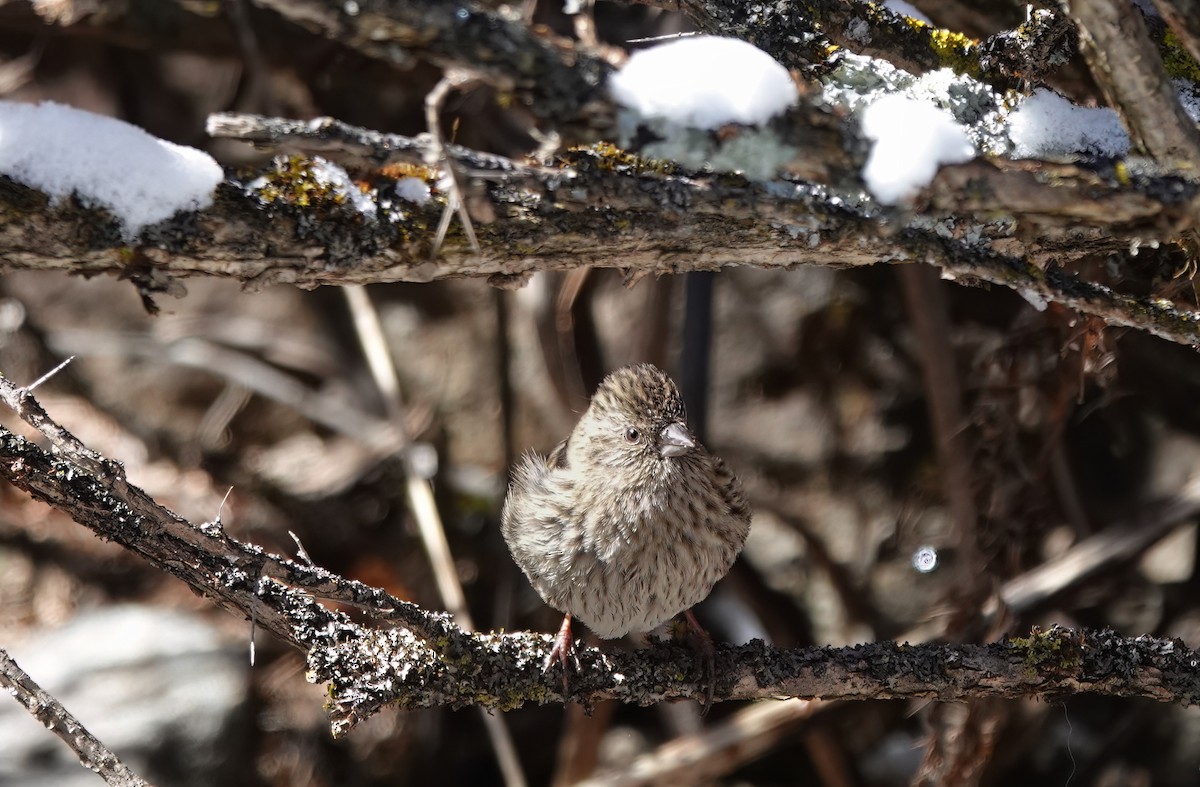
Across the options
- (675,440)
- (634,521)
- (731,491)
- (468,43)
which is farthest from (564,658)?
(468,43)

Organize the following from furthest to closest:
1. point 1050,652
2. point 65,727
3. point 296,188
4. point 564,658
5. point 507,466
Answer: point 507,466, point 564,658, point 1050,652, point 296,188, point 65,727

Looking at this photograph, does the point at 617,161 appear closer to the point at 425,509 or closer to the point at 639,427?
the point at 639,427

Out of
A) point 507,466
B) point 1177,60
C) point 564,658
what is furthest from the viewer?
point 507,466

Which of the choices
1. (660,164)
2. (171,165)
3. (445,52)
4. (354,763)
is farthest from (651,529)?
(354,763)

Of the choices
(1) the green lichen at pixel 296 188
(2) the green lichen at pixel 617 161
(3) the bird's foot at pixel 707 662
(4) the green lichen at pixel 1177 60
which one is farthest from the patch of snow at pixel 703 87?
(3) the bird's foot at pixel 707 662

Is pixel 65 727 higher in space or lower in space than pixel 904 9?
lower

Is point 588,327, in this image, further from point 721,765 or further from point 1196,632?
point 1196,632
